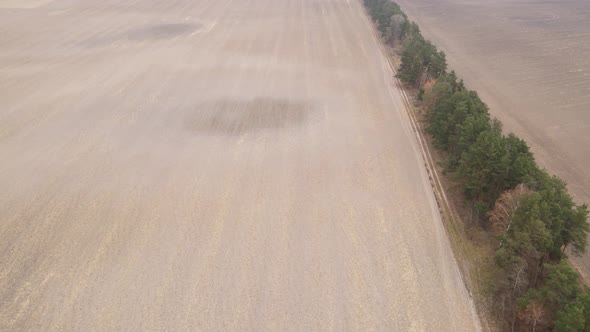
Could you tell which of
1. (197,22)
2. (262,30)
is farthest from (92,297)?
(197,22)

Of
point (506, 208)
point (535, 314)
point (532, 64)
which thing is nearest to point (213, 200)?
point (506, 208)

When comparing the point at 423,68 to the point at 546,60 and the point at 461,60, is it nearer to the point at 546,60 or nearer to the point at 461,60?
the point at 461,60

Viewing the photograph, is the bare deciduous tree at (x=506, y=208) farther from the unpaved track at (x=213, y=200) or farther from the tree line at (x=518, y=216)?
the unpaved track at (x=213, y=200)

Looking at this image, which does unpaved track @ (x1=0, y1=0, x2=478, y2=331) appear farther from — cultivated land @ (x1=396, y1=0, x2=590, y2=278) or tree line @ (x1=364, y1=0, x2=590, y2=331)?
cultivated land @ (x1=396, y1=0, x2=590, y2=278)

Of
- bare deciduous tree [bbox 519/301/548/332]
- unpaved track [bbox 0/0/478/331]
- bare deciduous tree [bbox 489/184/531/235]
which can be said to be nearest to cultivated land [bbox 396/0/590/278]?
bare deciduous tree [bbox 489/184/531/235]

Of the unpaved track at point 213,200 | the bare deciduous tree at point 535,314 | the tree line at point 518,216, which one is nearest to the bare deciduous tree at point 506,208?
the tree line at point 518,216

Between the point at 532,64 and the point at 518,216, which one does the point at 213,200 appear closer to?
the point at 518,216
